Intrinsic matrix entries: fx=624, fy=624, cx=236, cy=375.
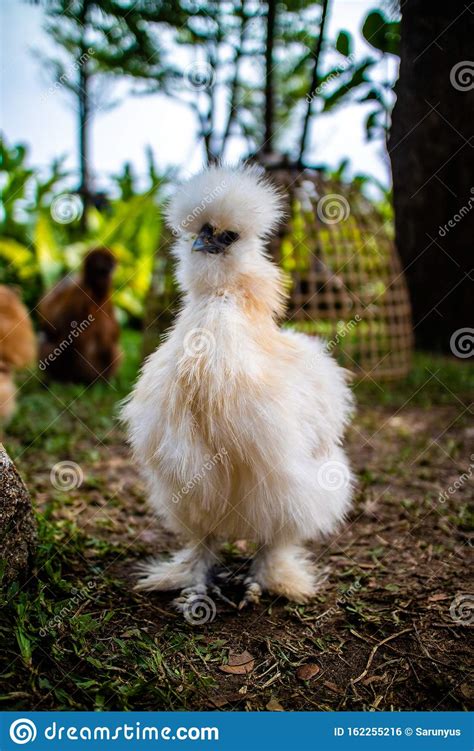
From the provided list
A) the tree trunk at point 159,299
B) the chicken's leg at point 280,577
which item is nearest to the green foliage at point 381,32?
the chicken's leg at point 280,577

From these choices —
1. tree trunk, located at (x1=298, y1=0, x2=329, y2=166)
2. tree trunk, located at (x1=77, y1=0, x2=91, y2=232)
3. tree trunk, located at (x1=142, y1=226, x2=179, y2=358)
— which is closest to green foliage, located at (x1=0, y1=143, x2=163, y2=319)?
tree trunk, located at (x1=77, y1=0, x2=91, y2=232)

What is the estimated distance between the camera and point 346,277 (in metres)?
5.50

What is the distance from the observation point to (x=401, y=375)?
5.59 meters

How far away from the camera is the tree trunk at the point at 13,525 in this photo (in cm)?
205

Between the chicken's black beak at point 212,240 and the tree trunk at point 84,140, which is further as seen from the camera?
the tree trunk at point 84,140

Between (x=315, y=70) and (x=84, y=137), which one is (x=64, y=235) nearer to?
(x=84, y=137)

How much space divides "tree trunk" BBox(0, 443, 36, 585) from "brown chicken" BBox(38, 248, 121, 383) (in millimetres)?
3862

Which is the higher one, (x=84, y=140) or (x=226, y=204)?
(x=226, y=204)

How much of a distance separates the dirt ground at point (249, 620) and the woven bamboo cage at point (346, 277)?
1.99 meters

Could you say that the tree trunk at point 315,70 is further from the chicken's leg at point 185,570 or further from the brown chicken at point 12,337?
the brown chicken at point 12,337

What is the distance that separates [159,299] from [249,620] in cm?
373

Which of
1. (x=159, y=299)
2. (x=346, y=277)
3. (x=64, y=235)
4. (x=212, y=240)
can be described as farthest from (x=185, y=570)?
(x=64, y=235)
